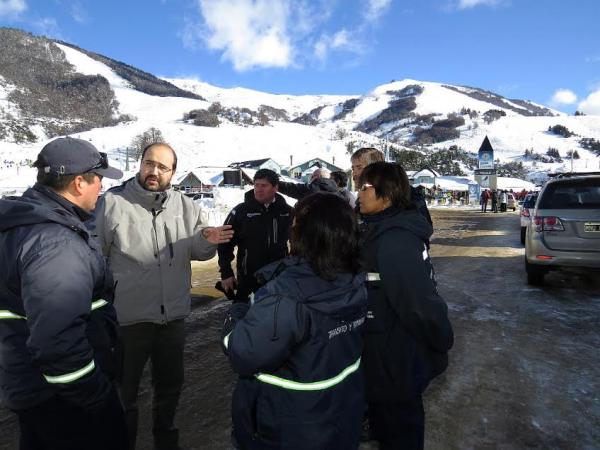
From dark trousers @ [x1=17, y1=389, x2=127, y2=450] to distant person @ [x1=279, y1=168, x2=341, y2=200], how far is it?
283 cm

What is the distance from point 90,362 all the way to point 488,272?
8.05 meters

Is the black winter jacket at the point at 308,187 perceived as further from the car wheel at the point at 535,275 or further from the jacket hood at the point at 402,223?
the car wheel at the point at 535,275

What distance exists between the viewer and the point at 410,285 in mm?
1912

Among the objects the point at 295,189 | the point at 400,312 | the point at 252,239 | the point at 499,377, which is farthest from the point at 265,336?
the point at 295,189

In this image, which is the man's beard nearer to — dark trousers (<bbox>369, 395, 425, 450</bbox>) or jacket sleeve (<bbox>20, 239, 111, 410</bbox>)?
jacket sleeve (<bbox>20, 239, 111, 410</bbox>)

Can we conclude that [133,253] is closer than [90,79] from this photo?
Yes

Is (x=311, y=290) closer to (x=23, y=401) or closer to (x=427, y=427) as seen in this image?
(x=23, y=401)

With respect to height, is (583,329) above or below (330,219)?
below

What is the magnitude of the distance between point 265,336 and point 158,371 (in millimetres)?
1644

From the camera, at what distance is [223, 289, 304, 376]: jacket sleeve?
5.04ft

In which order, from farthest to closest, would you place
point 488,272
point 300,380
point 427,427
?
point 488,272, point 427,427, point 300,380

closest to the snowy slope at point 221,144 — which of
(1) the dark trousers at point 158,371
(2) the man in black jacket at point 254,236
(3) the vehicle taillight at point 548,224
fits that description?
(3) the vehicle taillight at point 548,224

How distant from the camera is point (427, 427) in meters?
2.96

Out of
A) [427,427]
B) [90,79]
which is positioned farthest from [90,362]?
[90,79]
